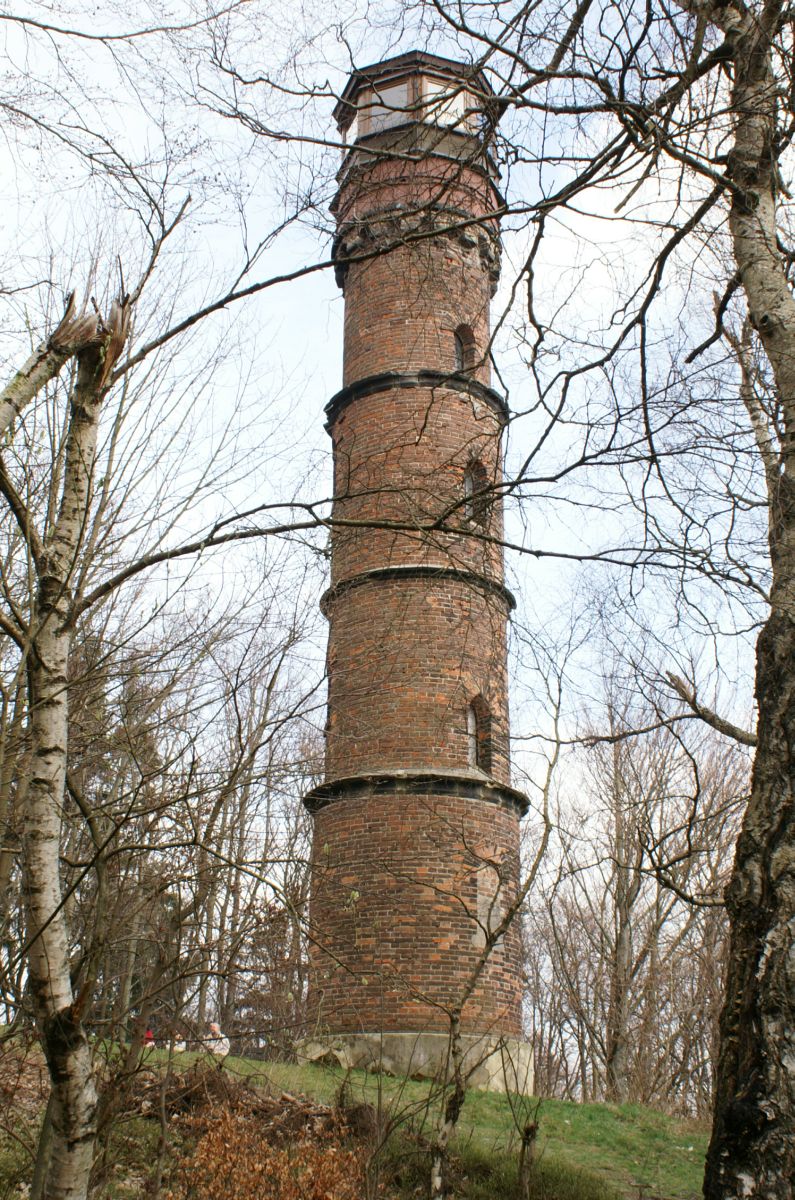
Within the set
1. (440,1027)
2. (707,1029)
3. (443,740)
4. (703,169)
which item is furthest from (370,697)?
(707,1029)

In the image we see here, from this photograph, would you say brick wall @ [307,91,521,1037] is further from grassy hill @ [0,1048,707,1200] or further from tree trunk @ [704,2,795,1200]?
tree trunk @ [704,2,795,1200]

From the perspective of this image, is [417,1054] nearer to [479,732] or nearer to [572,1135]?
[572,1135]

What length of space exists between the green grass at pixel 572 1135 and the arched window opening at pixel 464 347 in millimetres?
8751

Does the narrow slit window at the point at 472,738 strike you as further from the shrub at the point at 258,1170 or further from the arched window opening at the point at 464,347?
the shrub at the point at 258,1170

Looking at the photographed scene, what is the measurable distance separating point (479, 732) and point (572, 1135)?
426 centimetres

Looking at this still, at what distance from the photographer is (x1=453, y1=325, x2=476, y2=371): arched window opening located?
14141 mm

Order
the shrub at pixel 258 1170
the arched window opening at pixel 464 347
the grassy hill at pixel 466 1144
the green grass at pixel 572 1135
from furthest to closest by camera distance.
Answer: the arched window opening at pixel 464 347 < the green grass at pixel 572 1135 < the grassy hill at pixel 466 1144 < the shrub at pixel 258 1170

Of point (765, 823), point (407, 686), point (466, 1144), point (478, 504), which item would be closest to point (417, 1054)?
point (466, 1144)

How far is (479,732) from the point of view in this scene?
40.5 ft

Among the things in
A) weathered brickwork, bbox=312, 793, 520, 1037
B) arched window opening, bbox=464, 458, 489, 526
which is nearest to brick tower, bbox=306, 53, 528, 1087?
weathered brickwork, bbox=312, 793, 520, 1037

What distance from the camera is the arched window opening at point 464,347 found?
46.4ft

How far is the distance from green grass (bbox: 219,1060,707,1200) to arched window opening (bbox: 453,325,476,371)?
28.7ft

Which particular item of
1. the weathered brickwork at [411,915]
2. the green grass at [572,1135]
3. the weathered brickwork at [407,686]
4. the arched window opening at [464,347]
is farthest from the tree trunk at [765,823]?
the arched window opening at [464,347]

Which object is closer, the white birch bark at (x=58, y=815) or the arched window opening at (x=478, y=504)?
the white birch bark at (x=58, y=815)
